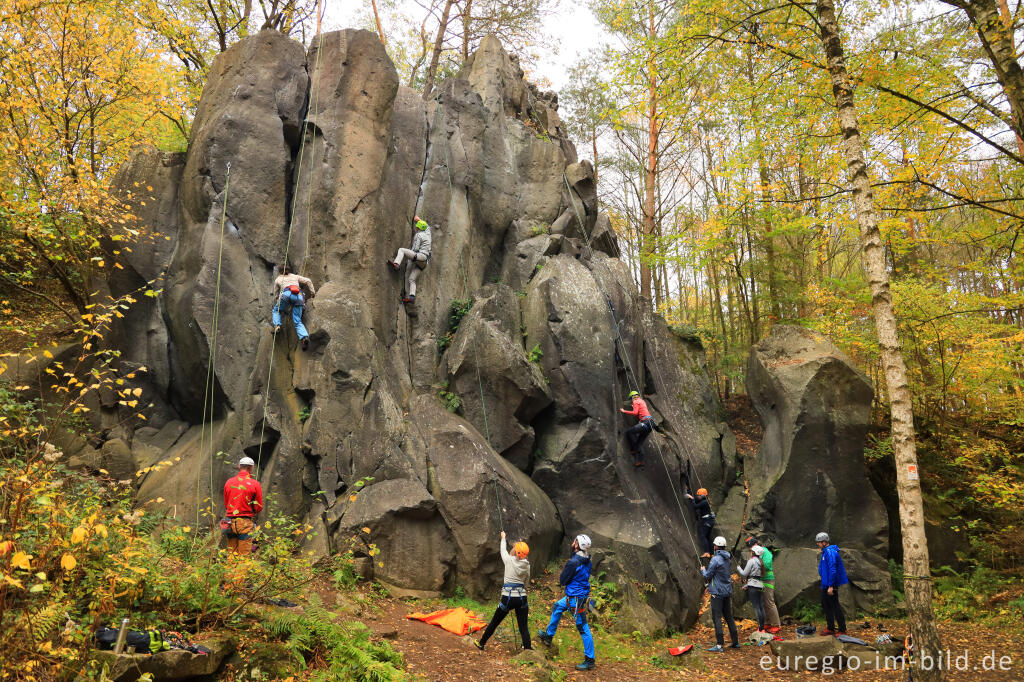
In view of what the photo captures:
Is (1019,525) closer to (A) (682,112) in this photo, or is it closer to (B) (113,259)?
(A) (682,112)

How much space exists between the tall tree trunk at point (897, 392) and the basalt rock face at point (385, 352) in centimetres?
568

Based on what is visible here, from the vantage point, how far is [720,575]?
11.2 m

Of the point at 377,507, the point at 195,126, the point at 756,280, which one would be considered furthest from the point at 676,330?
the point at 195,126

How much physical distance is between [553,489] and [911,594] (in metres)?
7.69

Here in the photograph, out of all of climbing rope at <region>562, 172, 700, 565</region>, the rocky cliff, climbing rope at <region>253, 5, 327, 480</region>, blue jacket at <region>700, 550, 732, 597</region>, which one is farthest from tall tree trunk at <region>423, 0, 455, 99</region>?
A: blue jacket at <region>700, 550, 732, 597</region>

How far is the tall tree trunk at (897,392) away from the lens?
716cm

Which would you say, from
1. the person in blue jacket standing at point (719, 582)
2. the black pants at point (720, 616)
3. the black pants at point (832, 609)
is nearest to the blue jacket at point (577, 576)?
the person in blue jacket standing at point (719, 582)

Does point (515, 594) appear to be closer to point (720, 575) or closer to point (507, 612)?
point (507, 612)

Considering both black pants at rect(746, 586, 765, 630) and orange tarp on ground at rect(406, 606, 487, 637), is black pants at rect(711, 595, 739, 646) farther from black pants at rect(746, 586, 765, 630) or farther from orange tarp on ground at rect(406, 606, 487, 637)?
orange tarp on ground at rect(406, 606, 487, 637)

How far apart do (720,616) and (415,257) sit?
34.0 ft

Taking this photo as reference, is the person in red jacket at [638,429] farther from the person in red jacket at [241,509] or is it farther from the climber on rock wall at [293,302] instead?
the person in red jacket at [241,509]

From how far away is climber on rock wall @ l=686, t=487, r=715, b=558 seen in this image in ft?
49.9

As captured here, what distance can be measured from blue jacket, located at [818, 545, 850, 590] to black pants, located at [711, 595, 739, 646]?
1814mm

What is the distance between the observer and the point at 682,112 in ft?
32.5
